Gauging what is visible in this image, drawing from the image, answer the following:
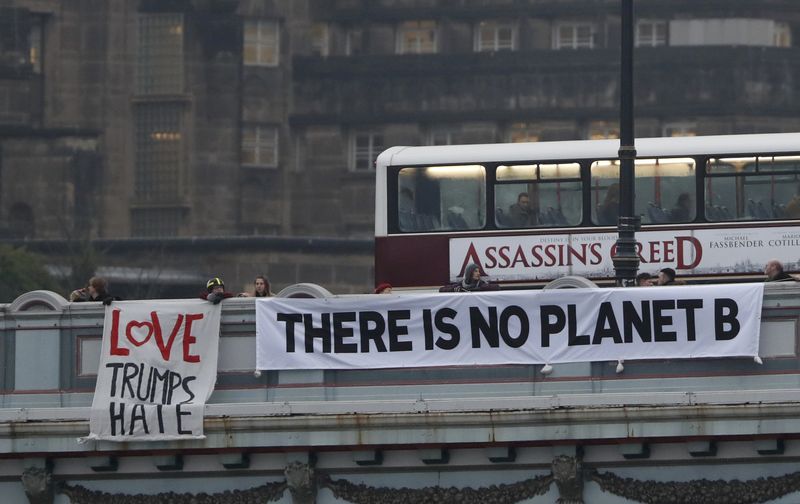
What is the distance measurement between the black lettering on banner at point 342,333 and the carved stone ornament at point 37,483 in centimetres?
373

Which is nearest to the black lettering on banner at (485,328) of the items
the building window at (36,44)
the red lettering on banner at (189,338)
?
the red lettering on banner at (189,338)

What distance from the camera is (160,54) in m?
116

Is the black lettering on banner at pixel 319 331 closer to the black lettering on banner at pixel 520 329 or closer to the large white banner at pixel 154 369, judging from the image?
the large white banner at pixel 154 369

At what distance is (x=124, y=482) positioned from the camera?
29.6 meters

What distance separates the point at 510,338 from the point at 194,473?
405 cm

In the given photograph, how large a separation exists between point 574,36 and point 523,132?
543cm

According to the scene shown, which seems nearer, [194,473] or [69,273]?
[194,473]

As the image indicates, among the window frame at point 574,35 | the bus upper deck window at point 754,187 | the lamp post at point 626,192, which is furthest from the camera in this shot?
the window frame at point 574,35

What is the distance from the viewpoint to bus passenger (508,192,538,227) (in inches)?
1737

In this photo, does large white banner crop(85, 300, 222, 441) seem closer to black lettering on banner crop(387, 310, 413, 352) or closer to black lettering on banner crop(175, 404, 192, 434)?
black lettering on banner crop(175, 404, 192, 434)

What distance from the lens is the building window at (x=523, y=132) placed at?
116500mm

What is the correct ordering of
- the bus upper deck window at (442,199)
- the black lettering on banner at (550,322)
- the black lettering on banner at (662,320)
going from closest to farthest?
1. the black lettering on banner at (662,320)
2. the black lettering on banner at (550,322)
3. the bus upper deck window at (442,199)

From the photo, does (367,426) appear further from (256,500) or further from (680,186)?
(680,186)

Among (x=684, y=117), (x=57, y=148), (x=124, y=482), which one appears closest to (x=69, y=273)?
(x=57, y=148)
